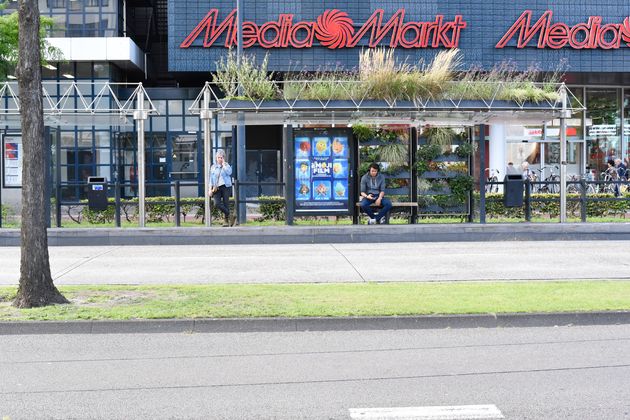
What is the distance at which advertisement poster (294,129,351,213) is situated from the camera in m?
20.9

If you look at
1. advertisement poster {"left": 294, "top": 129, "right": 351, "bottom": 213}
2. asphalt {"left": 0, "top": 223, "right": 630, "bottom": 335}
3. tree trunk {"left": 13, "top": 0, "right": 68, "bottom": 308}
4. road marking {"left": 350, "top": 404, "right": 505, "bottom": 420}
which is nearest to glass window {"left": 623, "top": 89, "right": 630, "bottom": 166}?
asphalt {"left": 0, "top": 223, "right": 630, "bottom": 335}

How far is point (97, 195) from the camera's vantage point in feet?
69.5

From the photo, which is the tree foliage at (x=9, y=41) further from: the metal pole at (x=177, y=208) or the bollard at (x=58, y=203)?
the metal pole at (x=177, y=208)

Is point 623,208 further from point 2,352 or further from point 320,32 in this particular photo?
point 2,352

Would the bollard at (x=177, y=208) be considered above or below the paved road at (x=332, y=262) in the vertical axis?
above

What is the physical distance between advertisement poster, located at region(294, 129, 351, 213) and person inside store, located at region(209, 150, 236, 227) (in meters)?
1.74

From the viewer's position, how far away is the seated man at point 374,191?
66.9ft

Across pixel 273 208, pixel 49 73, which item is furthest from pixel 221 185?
pixel 49 73

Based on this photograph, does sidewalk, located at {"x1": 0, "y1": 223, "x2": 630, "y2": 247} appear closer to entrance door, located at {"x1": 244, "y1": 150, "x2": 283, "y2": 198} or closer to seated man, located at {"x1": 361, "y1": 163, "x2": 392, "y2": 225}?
seated man, located at {"x1": 361, "y1": 163, "x2": 392, "y2": 225}

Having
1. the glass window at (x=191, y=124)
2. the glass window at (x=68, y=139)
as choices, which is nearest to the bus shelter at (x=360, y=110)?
the glass window at (x=191, y=124)

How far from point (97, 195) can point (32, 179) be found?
456 inches

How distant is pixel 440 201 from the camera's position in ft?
69.5

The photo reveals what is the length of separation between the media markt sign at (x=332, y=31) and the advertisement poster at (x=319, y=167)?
47.1 feet

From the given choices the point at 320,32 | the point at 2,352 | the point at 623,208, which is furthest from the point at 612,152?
the point at 2,352
